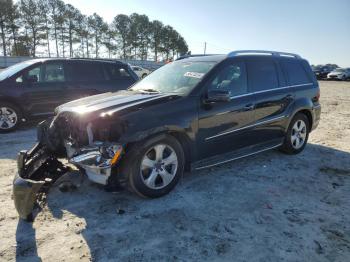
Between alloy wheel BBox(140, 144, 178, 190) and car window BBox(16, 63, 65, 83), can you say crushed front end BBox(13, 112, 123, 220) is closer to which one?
alloy wheel BBox(140, 144, 178, 190)

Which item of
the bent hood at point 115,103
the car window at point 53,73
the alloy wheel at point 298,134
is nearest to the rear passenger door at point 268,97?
the alloy wheel at point 298,134

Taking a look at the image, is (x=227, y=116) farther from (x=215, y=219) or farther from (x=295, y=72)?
(x=295, y=72)

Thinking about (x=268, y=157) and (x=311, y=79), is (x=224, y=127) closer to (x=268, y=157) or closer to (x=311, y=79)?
(x=268, y=157)

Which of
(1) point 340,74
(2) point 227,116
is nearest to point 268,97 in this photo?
(2) point 227,116

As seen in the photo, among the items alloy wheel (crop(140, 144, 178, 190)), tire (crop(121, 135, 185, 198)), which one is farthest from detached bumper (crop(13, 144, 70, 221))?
alloy wheel (crop(140, 144, 178, 190))

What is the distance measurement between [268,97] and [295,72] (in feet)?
3.83

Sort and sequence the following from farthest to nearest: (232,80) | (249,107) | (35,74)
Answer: (35,74)
(249,107)
(232,80)

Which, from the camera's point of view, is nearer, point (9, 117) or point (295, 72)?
point (295, 72)

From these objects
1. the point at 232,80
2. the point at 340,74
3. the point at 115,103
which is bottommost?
the point at 115,103

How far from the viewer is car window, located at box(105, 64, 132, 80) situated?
8863 millimetres

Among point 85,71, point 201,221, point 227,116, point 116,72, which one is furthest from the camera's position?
point 116,72

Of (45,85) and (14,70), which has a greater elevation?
(14,70)

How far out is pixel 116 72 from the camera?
902 centimetres

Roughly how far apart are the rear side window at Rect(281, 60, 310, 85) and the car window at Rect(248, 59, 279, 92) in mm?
395
